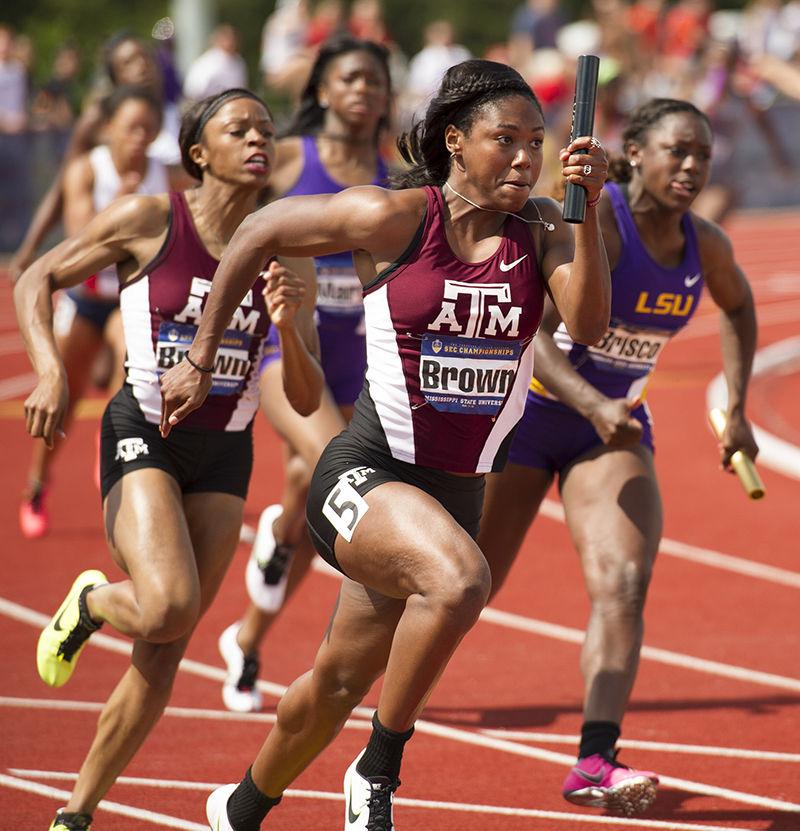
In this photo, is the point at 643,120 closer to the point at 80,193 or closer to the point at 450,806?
the point at 450,806

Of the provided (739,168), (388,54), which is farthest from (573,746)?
(739,168)

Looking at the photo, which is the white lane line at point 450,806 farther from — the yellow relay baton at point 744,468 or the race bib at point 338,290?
the race bib at point 338,290

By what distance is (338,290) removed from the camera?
6.58m

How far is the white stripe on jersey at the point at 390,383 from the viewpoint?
13.2 ft

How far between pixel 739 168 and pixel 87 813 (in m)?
20.2

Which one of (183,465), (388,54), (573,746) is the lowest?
(573,746)

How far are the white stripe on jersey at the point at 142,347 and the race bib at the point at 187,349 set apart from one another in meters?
0.03

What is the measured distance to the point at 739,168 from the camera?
2309 cm

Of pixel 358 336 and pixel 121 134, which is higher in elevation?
pixel 121 134

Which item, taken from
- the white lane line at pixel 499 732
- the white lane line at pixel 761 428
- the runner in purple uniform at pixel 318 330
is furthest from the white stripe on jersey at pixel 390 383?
the white lane line at pixel 761 428

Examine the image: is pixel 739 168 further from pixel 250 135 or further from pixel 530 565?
pixel 250 135

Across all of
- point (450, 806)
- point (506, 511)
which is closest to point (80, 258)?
point (506, 511)

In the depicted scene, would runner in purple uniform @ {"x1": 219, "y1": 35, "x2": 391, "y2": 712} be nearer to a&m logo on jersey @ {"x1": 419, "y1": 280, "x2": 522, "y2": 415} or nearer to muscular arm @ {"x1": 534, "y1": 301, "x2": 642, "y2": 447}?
muscular arm @ {"x1": 534, "y1": 301, "x2": 642, "y2": 447}

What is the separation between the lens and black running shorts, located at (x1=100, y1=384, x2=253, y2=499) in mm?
4688
